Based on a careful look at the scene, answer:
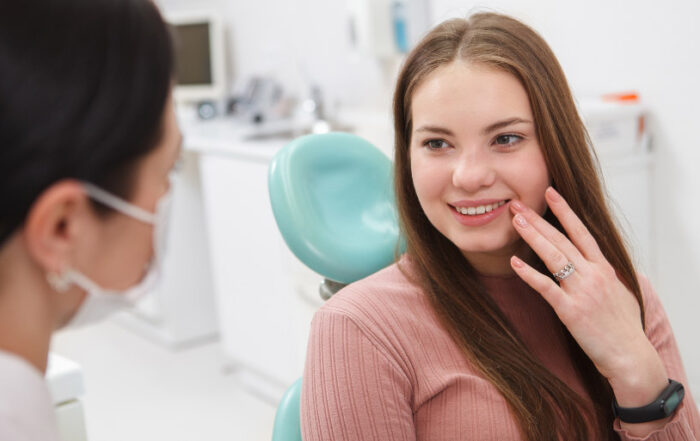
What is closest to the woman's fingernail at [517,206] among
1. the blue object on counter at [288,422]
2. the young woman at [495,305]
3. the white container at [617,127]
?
the young woman at [495,305]

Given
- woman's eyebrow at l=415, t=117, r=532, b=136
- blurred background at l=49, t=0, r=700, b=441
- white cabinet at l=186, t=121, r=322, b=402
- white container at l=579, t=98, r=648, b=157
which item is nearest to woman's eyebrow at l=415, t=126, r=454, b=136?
woman's eyebrow at l=415, t=117, r=532, b=136

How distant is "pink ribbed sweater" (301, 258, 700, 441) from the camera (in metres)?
1.12

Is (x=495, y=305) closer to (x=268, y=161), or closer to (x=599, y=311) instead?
(x=599, y=311)

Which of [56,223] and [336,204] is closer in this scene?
[56,223]

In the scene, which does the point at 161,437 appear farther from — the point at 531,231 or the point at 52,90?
the point at 52,90

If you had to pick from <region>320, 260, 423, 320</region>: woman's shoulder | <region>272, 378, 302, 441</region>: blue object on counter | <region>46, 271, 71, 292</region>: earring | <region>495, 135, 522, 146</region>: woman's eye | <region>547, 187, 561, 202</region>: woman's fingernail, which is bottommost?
<region>272, 378, 302, 441</region>: blue object on counter

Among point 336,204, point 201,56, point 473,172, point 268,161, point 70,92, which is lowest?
point 268,161

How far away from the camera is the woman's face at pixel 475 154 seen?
1179mm

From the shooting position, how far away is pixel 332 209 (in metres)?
1.38

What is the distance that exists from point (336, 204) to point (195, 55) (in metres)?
2.71

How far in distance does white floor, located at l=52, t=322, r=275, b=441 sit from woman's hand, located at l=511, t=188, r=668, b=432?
1.74m

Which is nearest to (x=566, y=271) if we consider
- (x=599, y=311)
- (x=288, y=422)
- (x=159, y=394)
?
(x=599, y=311)

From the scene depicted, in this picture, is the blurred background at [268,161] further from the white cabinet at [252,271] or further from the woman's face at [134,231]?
the woman's face at [134,231]

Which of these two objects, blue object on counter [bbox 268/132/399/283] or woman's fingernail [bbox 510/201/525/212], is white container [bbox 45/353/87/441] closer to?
blue object on counter [bbox 268/132/399/283]
